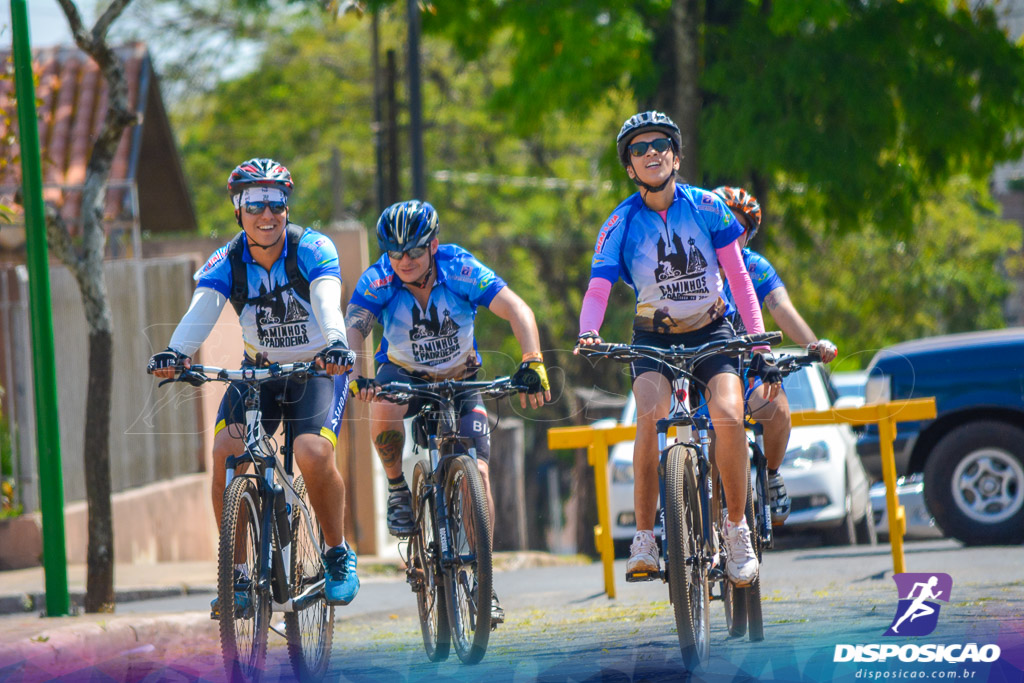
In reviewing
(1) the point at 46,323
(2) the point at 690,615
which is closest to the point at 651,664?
(2) the point at 690,615

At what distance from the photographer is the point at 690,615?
5227mm

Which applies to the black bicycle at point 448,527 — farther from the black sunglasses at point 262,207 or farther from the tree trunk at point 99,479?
the tree trunk at point 99,479

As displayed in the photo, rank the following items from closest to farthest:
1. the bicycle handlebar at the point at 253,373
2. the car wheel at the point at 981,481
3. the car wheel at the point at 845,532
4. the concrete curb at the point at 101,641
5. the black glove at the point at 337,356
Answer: the black glove at the point at 337,356 → the bicycle handlebar at the point at 253,373 → the concrete curb at the point at 101,641 → the car wheel at the point at 981,481 → the car wheel at the point at 845,532

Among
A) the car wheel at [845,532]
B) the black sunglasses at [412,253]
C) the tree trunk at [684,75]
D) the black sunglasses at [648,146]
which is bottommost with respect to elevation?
the car wheel at [845,532]

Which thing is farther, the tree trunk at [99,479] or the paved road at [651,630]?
the tree trunk at [99,479]

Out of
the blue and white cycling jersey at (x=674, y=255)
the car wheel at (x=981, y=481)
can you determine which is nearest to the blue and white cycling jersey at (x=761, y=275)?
the blue and white cycling jersey at (x=674, y=255)

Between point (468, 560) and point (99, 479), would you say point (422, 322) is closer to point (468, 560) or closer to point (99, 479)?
point (468, 560)

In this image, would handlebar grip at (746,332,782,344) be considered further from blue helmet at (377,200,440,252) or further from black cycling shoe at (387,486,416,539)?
black cycling shoe at (387,486,416,539)

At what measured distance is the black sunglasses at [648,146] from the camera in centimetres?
603

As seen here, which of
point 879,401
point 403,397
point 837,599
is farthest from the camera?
point 879,401

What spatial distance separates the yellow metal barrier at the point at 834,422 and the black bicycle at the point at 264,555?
264cm

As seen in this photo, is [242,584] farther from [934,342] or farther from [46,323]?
[934,342]

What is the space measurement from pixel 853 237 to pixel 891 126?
10.7 meters

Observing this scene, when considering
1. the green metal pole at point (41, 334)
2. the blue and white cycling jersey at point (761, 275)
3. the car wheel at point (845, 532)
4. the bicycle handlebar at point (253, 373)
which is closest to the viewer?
the bicycle handlebar at point (253, 373)
